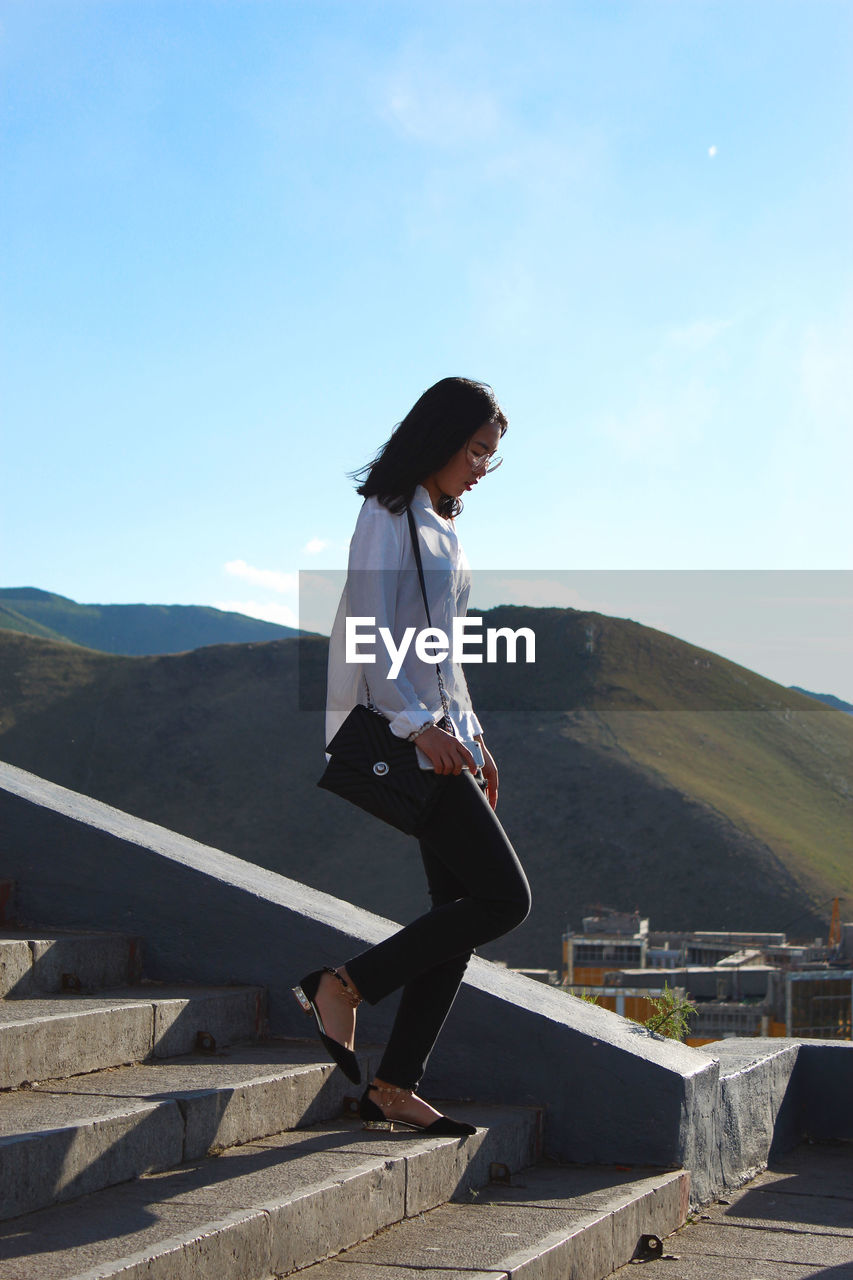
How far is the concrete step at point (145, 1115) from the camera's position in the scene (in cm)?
230

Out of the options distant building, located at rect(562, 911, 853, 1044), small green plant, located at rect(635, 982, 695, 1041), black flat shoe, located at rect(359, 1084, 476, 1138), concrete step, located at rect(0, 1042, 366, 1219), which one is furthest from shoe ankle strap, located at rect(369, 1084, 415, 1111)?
distant building, located at rect(562, 911, 853, 1044)

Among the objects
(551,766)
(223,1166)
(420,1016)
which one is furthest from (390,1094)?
(551,766)

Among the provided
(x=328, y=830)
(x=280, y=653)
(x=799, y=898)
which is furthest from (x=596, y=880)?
(x=280, y=653)

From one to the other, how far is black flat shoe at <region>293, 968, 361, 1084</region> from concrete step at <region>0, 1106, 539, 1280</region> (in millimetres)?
168

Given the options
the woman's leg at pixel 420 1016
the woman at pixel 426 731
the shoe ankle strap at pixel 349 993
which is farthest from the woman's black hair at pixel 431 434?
the shoe ankle strap at pixel 349 993

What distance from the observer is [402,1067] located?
9.73 feet

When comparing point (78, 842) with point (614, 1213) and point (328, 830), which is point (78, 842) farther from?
point (328, 830)

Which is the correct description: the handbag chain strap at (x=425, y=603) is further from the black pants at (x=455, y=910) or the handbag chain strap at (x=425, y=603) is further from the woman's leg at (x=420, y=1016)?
the woman's leg at (x=420, y=1016)

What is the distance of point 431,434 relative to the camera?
3076mm

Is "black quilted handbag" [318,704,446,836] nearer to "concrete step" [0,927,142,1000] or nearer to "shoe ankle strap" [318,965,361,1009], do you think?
"shoe ankle strap" [318,965,361,1009]

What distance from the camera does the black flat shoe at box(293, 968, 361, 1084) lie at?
9.31 ft

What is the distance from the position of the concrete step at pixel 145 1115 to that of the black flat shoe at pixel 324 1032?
21 cm

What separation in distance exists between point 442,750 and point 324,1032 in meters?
0.69

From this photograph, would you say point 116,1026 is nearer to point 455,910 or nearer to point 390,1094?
point 390,1094
